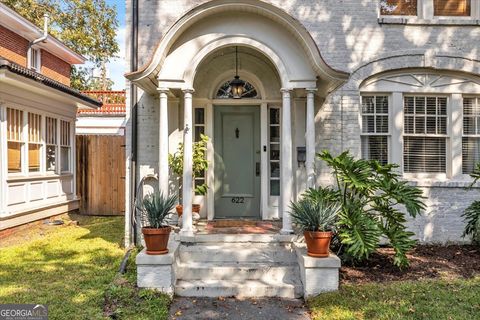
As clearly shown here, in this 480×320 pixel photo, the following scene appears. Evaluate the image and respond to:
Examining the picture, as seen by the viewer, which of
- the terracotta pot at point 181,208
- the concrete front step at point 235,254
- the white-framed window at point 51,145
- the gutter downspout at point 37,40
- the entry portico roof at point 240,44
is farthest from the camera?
the gutter downspout at point 37,40

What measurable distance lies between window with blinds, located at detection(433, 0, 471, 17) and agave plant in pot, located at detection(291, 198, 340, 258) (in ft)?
15.9

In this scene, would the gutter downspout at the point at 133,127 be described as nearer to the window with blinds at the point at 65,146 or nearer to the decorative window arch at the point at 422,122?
the decorative window arch at the point at 422,122

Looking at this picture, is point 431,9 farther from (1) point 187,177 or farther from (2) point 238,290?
(2) point 238,290

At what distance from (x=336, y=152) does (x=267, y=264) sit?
8.85ft

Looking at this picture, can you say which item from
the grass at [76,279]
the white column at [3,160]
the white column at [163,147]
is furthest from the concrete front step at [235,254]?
the white column at [3,160]

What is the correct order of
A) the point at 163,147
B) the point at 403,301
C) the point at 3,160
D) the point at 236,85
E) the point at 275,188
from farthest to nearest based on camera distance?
the point at 3,160 < the point at 275,188 < the point at 236,85 < the point at 163,147 < the point at 403,301

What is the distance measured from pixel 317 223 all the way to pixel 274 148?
2.49 meters

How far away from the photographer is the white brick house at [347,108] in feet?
22.7

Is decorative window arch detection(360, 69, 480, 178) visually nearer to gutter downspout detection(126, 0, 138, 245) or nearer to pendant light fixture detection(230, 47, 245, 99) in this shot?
pendant light fixture detection(230, 47, 245, 99)

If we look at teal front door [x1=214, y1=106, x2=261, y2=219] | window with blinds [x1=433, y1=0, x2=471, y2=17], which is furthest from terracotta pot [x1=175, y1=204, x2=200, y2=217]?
window with blinds [x1=433, y1=0, x2=471, y2=17]

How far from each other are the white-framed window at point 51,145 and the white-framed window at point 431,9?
8802 mm

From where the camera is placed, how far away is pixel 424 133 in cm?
723

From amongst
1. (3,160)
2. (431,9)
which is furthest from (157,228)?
(431,9)

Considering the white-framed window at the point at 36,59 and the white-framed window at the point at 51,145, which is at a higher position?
the white-framed window at the point at 36,59
